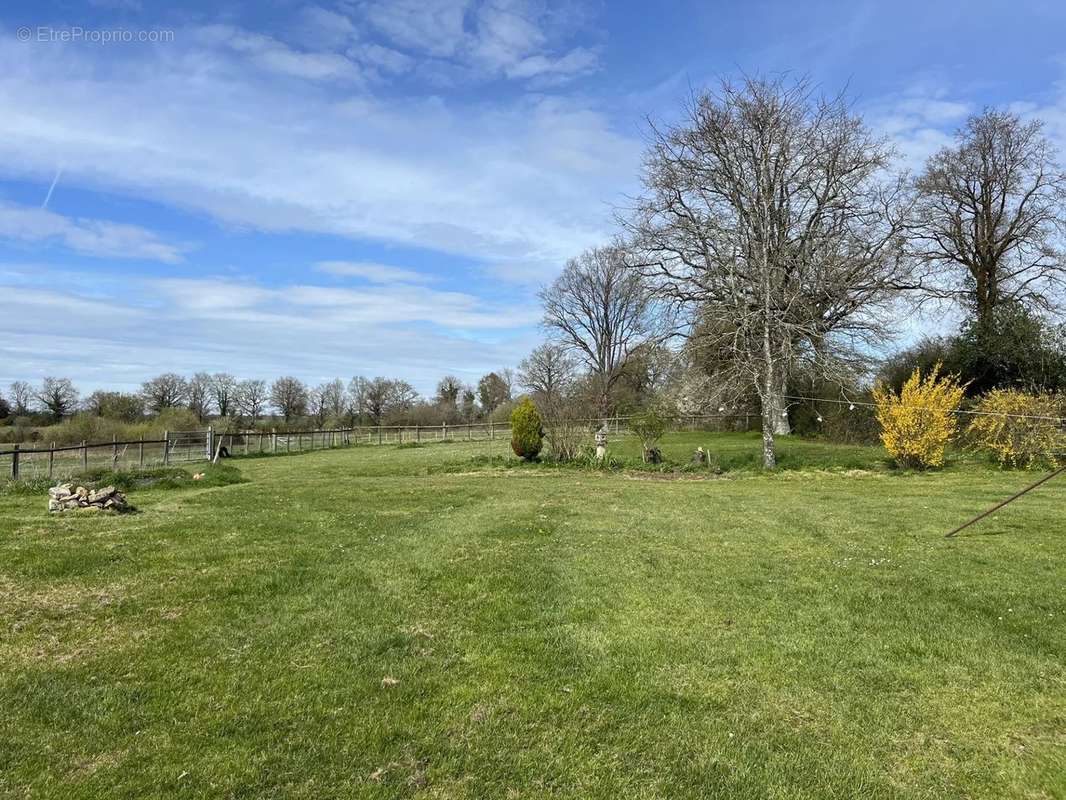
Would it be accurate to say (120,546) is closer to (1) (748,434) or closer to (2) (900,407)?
(2) (900,407)

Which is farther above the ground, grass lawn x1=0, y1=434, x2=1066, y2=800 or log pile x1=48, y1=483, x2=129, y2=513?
log pile x1=48, y1=483, x2=129, y2=513

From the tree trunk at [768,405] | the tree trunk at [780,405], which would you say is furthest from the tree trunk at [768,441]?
the tree trunk at [780,405]

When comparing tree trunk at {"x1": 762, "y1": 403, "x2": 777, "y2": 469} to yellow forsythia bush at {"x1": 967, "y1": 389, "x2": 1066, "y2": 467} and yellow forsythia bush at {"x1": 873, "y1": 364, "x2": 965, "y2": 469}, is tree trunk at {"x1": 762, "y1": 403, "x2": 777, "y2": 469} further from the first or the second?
yellow forsythia bush at {"x1": 967, "y1": 389, "x2": 1066, "y2": 467}

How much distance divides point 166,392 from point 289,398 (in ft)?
46.7

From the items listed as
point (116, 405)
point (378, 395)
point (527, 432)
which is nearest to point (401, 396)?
point (378, 395)

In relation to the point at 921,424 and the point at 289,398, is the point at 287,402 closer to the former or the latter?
the point at 289,398

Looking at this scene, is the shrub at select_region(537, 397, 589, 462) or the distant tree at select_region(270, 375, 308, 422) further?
the distant tree at select_region(270, 375, 308, 422)

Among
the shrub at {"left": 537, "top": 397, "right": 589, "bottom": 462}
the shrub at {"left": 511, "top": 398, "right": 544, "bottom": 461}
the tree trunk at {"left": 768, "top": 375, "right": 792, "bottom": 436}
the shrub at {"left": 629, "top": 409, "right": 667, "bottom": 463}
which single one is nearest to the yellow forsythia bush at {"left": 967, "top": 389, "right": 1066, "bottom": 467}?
the tree trunk at {"left": 768, "top": 375, "right": 792, "bottom": 436}

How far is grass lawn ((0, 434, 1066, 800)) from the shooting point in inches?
125

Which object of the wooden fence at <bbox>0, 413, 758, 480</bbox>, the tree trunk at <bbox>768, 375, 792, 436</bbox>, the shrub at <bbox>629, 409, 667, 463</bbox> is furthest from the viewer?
the wooden fence at <bbox>0, 413, 758, 480</bbox>

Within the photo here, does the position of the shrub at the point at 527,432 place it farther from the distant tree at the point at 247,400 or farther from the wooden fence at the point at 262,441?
the distant tree at the point at 247,400

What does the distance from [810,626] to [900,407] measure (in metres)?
13.3

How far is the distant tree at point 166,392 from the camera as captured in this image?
69.8 m

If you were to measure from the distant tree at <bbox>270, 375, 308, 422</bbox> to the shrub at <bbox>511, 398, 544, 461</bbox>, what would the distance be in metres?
64.5
